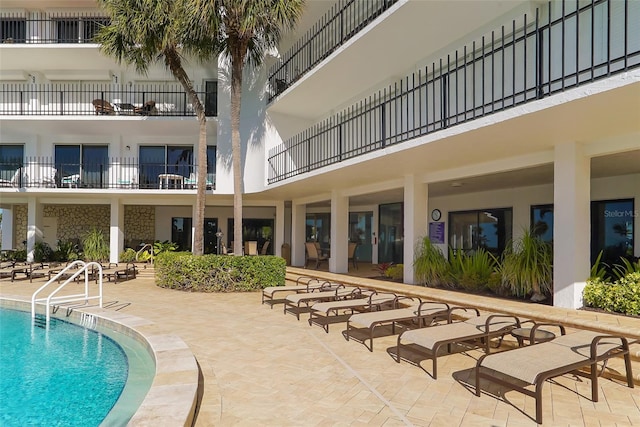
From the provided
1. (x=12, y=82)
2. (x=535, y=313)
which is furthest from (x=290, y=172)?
(x=12, y=82)

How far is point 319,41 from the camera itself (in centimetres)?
1298

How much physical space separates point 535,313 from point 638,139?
9.64ft

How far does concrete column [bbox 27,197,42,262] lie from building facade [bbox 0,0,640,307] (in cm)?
8

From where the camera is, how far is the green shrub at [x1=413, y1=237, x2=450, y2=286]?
9.22 m

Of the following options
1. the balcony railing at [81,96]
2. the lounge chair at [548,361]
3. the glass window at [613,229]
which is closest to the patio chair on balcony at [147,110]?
the balcony railing at [81,96]

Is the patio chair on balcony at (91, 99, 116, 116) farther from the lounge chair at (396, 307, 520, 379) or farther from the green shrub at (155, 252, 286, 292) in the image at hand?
the lounge chair at (396, 307, 520, 379)

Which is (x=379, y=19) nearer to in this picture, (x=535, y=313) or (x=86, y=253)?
(x=535, y=313)

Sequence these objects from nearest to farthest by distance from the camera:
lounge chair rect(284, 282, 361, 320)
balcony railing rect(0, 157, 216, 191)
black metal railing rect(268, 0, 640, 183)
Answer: black metal railing rect(268, 0, 640, 183), lounge chair rect(284, 282, 361, 320), balcony railing rect(0, 157, 216, 191)

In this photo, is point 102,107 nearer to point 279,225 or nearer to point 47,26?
point 47,26

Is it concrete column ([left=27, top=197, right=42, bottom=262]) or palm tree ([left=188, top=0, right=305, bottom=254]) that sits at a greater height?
palm tree ([left=188, top=0, right=305, bottom=254])

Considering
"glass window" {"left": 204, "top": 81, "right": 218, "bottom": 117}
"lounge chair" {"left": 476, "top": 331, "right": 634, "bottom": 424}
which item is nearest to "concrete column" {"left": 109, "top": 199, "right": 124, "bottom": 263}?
"glass window" {"left": 204, "top": 81, "right": 218, "bottom": 117}

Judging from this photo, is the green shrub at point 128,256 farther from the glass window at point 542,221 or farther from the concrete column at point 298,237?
the glass window at point 542,221

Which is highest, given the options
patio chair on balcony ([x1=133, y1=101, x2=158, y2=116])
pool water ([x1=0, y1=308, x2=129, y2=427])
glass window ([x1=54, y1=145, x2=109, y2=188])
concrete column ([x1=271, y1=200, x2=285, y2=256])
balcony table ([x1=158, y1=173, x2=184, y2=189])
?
patio chair on balcony ([x1=133, y1=101, x2=158, y2=116])

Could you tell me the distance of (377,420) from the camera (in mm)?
3475
